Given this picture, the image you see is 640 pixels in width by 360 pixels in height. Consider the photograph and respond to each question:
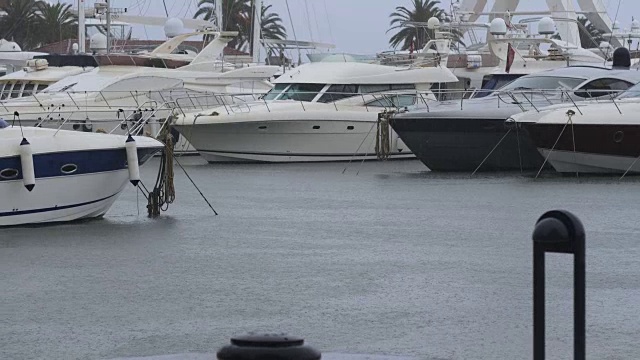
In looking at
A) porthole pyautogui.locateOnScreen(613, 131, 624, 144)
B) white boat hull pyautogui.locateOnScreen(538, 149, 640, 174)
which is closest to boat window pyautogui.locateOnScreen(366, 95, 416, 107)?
white boat hull pyautogui.locateOnScreen(538, 149, 640, 174)

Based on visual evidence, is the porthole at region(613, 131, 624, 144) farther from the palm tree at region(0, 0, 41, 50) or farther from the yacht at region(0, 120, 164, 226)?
the palm tree at region(0, 0, 41, 50)

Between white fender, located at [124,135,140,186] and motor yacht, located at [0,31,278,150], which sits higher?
white fender, located at [124,135,140,186]

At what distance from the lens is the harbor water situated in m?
12.1

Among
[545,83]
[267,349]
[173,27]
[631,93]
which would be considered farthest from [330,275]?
[173,27]

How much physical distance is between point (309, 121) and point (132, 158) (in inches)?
513

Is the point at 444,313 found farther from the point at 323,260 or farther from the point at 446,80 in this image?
the point at 446,80

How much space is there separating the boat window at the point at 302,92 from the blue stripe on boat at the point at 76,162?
13.6 metres

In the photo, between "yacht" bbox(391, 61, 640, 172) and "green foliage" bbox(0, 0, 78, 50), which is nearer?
"yacht" bbox(391, 61, 640, 172)

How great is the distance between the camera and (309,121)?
109ft

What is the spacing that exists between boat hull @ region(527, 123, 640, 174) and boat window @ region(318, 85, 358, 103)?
7.95m

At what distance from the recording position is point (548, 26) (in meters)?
43.6

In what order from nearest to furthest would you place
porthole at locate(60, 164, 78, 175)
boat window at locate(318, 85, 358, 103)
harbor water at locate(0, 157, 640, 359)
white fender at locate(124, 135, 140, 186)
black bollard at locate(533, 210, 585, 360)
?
black bollard at locate(533, 210, 585, 360), harbor water at locate(0, 157, 640, 359), porthole at locate(60, 164, 78, 175), white fender at locate(124, 135, 140, 186), boat window at locate(318, 85, 358, 103)

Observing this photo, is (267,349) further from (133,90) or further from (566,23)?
(566,23)

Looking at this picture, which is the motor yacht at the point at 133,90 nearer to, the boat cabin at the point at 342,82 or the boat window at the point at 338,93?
the boat cabin at the point at 342,82
